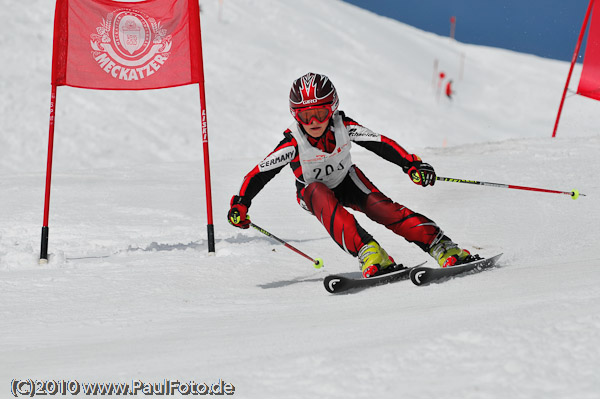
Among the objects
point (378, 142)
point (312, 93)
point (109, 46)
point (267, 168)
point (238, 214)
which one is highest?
point (109, 46)

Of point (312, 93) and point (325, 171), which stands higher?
point (312, 93)

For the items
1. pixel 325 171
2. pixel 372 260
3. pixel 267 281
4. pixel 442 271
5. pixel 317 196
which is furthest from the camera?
pixel 267 281

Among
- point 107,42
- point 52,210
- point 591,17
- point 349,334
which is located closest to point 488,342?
point 349,334

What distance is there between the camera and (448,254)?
423 centimetres

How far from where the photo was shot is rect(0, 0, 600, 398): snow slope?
2051 mm

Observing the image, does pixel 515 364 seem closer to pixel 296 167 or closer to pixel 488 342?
pixel 488 342

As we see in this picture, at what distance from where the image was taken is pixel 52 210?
7.12 m

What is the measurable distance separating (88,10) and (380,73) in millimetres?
20813

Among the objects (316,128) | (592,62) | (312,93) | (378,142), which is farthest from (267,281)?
(592,62)

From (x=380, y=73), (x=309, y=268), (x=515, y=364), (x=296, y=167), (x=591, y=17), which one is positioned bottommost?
(x=515, y=364)

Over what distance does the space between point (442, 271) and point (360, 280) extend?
496 mm

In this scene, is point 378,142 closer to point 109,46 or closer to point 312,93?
point 312,93

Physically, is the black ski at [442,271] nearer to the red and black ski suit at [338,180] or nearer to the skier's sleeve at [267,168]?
the red and black ski suit at [338,180]

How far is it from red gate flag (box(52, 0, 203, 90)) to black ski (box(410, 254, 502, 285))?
3011 millimetres
